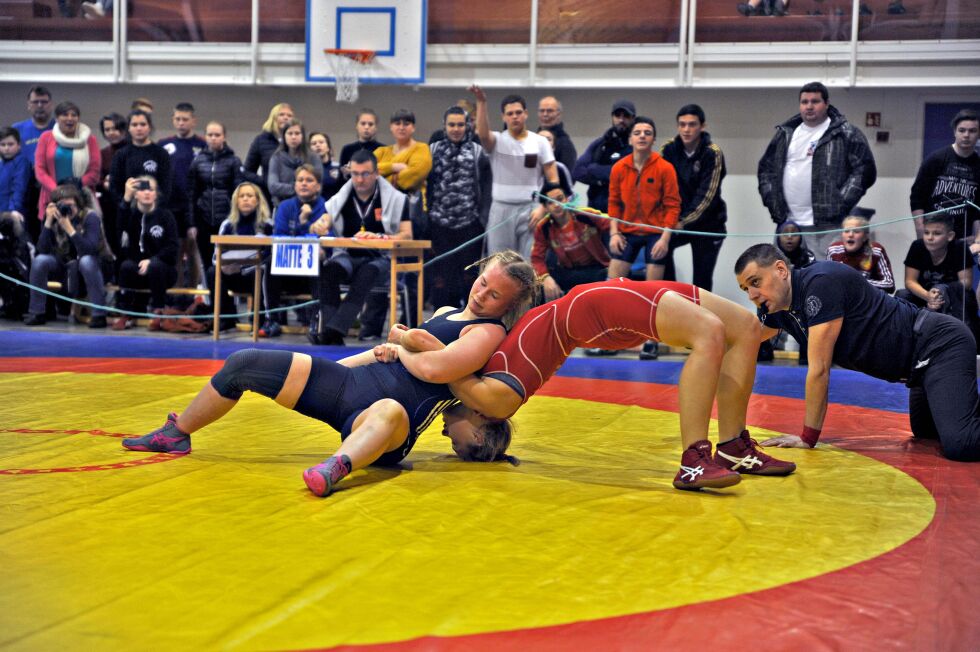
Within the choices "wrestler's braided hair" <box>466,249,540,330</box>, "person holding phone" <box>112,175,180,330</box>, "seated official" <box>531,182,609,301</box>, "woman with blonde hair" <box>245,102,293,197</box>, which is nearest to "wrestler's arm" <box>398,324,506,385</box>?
"wrestler's braided hair" <box>466,249,540,330</box>

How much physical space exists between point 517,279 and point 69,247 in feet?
21.7

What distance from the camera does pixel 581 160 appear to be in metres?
8.47

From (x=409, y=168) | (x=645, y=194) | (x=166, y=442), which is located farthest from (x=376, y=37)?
(x=166, y=442)

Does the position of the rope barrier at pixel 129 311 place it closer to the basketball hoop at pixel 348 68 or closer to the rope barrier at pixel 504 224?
the rope barrier at pixel 504 224

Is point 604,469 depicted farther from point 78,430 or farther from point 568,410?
point 78,430

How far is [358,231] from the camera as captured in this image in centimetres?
796

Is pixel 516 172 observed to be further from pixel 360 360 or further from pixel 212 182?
pixel 360 360

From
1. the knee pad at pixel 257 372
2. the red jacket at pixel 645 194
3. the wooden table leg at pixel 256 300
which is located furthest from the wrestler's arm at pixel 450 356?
the wooden table leg at pixel 256 300

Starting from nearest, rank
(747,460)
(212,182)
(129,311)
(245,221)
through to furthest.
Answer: (747,460) < (245,221) < (129,311) < (212,182)

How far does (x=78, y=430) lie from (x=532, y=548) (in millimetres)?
2244

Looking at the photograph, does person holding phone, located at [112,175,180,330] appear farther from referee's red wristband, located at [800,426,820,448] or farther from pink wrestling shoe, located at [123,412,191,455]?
referee's red wristband, located at [800,426,820,448]

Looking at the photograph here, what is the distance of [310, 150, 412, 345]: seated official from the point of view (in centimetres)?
783

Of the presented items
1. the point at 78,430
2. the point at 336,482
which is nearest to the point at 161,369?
the point at 78,430

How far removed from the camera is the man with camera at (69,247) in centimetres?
868
